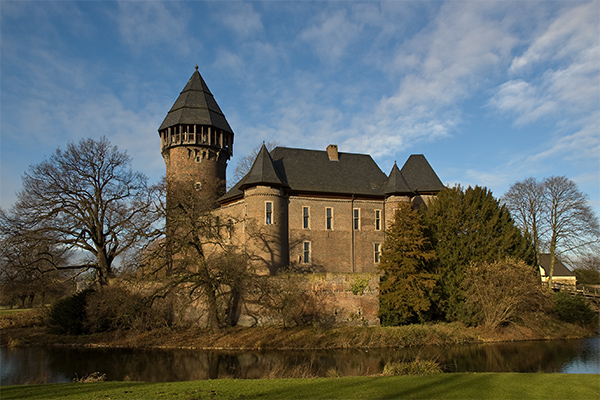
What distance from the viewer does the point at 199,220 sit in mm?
23078

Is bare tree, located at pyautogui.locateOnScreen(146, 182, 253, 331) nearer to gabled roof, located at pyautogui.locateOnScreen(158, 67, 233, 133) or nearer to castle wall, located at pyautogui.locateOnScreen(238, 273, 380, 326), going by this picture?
castle wall, located at pyautogui.locateOnScreen(238, 273, 380, 326)

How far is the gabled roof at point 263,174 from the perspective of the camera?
2742 cm

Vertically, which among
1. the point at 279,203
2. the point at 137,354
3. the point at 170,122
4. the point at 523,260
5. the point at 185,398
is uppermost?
the point at 170,122

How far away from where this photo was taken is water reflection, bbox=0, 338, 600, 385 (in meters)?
15.7

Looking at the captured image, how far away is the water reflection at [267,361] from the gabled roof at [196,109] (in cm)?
1816

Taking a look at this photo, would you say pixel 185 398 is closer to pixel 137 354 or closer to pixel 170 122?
pixel 137 354

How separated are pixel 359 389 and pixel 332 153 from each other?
2459 cm

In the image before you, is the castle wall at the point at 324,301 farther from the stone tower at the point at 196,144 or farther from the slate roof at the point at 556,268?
the slate roof at the point at 556,268

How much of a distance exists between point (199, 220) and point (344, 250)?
10659mm

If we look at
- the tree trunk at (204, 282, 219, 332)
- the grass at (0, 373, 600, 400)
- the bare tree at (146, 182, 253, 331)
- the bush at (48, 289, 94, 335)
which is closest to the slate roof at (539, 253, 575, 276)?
the bare tree at (146, 182, 253, 331)

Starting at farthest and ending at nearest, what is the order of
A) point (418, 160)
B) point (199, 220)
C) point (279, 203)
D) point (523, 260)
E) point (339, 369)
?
1. point (418, 160)
2. point (279, 203)
3. point (523, 260)
4. point (199, 220)
5. point (339, 369)

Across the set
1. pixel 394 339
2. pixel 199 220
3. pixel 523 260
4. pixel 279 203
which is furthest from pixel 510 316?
pixel 199 220

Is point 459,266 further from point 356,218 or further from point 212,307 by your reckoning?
point 212,307

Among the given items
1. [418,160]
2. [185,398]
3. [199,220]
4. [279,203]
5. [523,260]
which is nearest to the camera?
[185,398]
